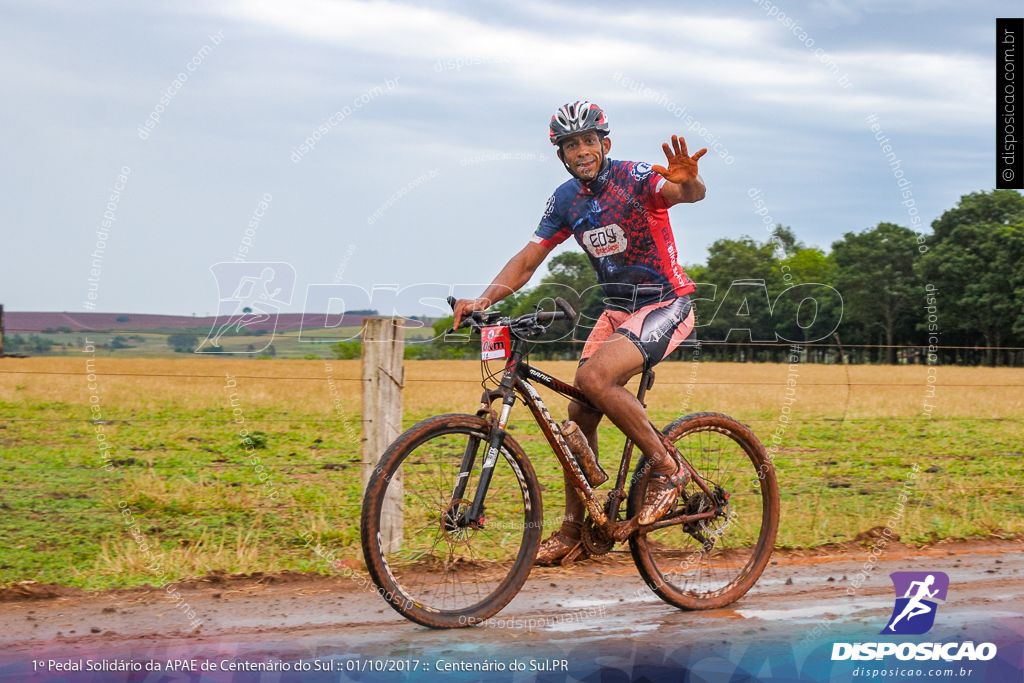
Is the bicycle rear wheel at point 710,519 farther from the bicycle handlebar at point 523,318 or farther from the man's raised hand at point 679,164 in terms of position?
the man's raised hand at point 679,164

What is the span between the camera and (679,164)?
4.31 m

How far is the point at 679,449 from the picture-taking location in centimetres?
516

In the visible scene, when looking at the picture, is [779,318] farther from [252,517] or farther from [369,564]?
[369,564]

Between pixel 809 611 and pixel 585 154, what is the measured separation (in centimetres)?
277

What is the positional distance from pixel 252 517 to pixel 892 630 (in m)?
4.90

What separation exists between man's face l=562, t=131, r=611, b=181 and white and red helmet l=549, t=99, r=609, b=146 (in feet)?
0.14

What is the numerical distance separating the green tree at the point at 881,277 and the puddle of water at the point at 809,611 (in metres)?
57.0

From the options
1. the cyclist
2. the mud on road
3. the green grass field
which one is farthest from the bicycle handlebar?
the mud on road

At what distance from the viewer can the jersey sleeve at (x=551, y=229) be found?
5.01 m

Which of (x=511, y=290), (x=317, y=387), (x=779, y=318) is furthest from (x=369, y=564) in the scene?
(x=779, y=318)

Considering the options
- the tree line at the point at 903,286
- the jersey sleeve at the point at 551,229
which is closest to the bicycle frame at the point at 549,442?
the jersey sleeve at the point at 551,229

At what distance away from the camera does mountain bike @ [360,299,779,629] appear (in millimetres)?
4348

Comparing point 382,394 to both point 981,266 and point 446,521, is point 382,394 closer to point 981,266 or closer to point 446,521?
point 446,521

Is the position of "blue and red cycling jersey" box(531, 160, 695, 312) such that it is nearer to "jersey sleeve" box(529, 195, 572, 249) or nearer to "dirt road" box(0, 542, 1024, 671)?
"jersey sleeve" box(529, 195, 572, 249)
